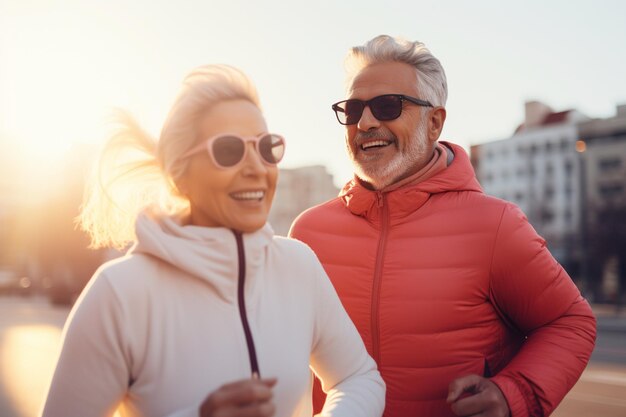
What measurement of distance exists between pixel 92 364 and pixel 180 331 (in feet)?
0.64

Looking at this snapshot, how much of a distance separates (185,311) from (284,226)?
77695 mm

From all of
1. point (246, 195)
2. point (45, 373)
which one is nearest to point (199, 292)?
point (246, 195)

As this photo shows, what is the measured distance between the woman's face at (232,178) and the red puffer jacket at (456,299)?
902 mm

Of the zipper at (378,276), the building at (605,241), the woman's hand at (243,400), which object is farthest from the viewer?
the building at (605,241)

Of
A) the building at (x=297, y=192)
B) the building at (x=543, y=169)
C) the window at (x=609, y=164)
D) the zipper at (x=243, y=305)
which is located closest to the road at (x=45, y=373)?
the zipper at (x=243, y=305)

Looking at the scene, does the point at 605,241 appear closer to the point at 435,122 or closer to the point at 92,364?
the point at 435,122

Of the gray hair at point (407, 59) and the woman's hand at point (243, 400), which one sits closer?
the woman's hand at point (243, 400)

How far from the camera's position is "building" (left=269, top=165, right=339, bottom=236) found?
7856cm

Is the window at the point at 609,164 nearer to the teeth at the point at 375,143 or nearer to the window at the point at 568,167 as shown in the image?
the window at the point at 568,167

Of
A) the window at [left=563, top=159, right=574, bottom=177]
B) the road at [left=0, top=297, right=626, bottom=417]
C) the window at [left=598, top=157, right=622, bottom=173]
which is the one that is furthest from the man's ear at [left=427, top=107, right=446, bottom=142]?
the window at [left=563, top=159, right=574, bottom=177]

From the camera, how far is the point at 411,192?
2408 millimetres

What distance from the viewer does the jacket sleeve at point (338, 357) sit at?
5.71ft

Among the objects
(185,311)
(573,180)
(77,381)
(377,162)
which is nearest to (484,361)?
(377,162)

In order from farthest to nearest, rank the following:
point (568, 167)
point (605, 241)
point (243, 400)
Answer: point (568, 167) → point (605, 241) → point (243, 400)
